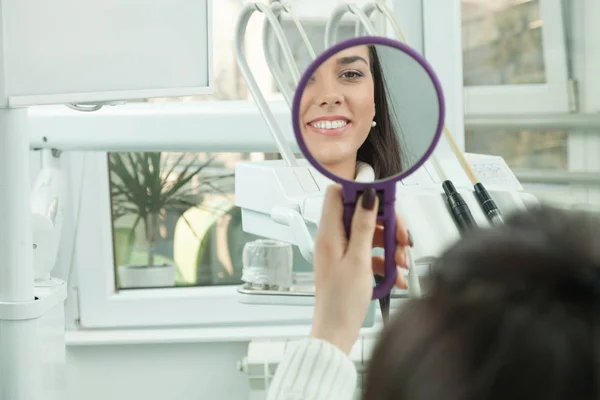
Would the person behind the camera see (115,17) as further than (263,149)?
No

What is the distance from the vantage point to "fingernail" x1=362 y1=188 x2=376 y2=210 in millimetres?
588

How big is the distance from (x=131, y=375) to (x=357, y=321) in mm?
1359

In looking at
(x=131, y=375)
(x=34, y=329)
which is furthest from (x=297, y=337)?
(x=34, y=329)

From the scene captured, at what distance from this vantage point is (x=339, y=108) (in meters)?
0.81

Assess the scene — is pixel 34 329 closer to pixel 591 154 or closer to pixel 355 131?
pixel 355 131

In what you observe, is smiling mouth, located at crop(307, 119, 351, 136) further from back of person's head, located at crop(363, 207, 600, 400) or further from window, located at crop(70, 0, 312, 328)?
window, located at crop(70, 0, 312, 328)

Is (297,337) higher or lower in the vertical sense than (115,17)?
lower

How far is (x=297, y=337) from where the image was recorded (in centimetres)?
179

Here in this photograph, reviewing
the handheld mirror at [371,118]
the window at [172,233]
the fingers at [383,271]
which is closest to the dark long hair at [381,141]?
the handheld mirror at [371,118]

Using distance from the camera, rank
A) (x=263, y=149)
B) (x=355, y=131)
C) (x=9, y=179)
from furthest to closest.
→ (x=263, y=149) < (x=9, y=179) < (x=355, y=131)

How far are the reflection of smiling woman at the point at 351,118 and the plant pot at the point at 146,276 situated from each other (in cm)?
121

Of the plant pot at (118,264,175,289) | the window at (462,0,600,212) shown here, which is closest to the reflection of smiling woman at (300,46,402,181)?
the window at (462,0,600,212)

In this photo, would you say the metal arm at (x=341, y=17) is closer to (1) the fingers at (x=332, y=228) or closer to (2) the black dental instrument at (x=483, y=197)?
(2) the black dental instrument at (x=483, y=197)

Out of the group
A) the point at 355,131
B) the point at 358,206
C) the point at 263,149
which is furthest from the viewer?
the point at 263,149
